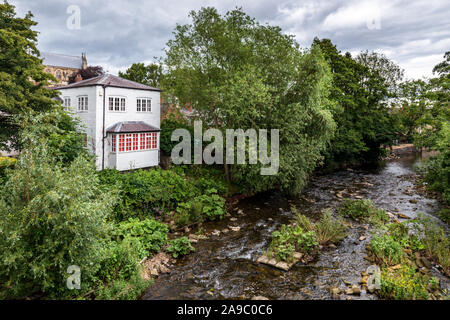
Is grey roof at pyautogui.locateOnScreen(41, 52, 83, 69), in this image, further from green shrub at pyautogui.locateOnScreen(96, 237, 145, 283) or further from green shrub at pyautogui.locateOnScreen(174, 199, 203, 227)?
green shrub at pyautogui.locateOnScreen(96, 237, 145, 283)

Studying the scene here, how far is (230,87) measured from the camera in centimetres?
1697

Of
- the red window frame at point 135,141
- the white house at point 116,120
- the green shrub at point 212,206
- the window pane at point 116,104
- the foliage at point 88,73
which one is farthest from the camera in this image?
the foliage at point 88,73

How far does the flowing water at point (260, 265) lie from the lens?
8.53 metres

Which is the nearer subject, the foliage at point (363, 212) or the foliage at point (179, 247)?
the foliage at point (179, 247)

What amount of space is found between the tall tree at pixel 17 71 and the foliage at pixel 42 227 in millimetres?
7879

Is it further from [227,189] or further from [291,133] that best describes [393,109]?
[227,189]

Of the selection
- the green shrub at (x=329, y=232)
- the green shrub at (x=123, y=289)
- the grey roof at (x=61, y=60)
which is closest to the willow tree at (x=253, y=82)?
the green shrub at (x=329, y=232)

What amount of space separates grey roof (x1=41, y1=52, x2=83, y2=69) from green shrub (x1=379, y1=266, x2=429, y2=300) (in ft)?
218

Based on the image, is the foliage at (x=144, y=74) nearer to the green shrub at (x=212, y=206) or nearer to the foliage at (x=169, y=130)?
the foliage at (x=169, y=130)

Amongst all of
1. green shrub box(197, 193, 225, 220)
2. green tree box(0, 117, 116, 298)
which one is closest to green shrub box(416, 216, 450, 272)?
green shrub box(197, 193, 225, 220)

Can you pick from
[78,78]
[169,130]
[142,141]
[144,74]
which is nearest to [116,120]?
[142,141]

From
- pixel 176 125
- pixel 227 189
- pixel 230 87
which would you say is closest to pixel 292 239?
pixel 227 189

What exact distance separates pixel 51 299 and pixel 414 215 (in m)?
16.8
